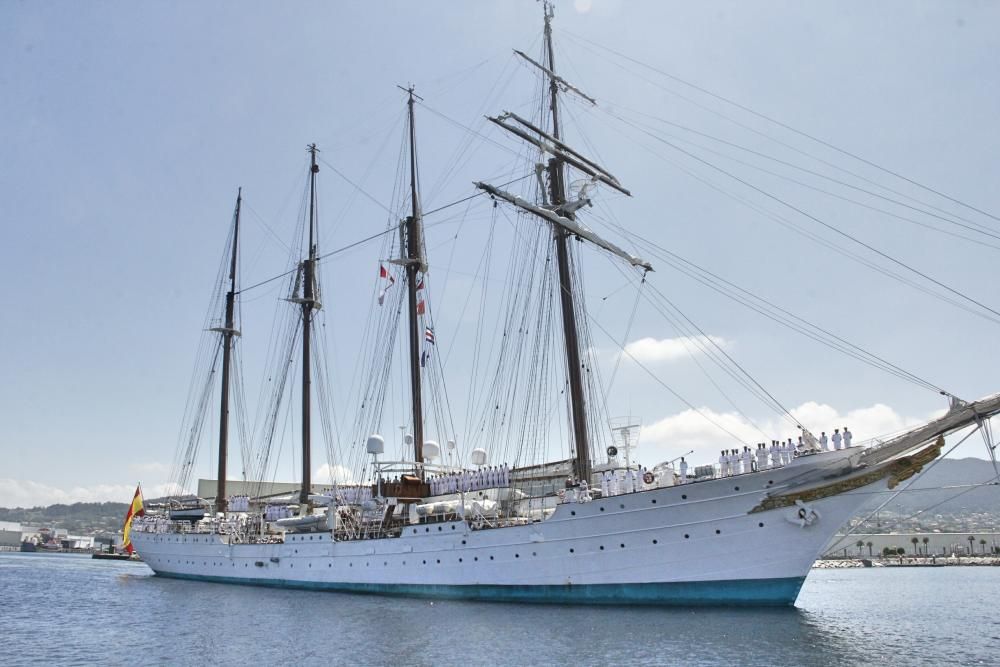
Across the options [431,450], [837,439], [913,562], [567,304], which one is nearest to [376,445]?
[431,450]

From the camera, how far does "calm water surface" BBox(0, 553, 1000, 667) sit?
14953 mm

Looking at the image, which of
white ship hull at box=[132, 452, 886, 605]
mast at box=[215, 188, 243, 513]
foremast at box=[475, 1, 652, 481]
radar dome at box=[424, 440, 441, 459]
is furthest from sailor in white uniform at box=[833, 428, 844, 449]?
mast at box=[215, 188, 243, 513]

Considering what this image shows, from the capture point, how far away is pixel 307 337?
134 feet

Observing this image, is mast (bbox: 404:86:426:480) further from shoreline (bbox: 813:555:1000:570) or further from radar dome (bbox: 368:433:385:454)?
shoreline (bbox: 813:555:1000:570)

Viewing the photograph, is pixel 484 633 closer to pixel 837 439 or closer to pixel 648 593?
pixel 648 593

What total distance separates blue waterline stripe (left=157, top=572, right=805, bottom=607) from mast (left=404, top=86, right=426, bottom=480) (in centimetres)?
803

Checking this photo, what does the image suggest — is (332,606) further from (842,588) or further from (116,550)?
(116,550)

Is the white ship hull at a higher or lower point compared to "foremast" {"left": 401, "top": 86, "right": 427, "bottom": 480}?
lower

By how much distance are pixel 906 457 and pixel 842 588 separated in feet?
65.5

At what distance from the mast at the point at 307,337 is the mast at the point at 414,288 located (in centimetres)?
816

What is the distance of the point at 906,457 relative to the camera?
19.1 metres

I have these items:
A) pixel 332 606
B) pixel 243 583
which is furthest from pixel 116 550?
pixel 332 606

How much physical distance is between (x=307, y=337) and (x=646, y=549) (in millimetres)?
26517

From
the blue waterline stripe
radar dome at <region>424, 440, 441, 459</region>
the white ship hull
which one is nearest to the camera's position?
the white ship hull
